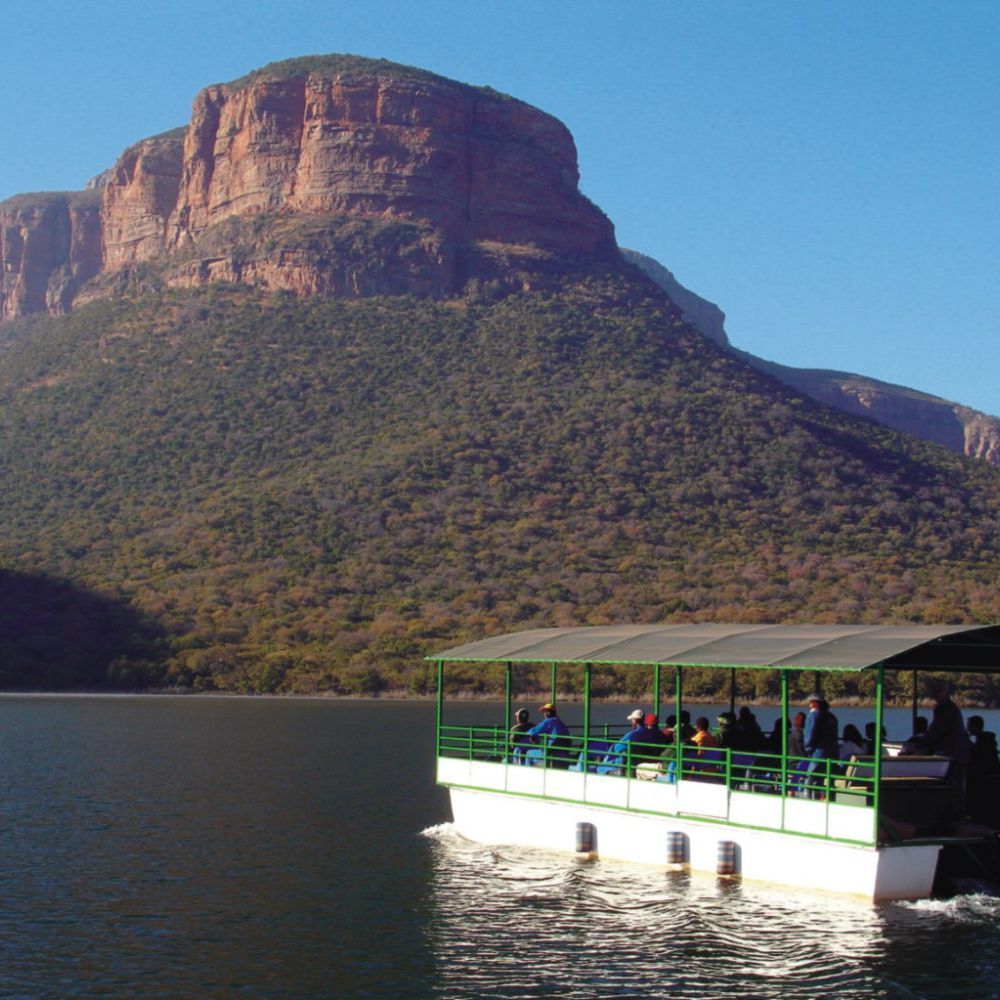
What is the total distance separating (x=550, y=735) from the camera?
25.7 m

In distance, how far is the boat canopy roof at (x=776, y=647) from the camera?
794 inches

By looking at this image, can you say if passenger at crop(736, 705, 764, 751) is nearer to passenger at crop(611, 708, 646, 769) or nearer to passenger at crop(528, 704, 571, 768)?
passenger at crop(611, 708, 646, 769)

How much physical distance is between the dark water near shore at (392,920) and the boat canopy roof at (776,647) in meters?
3.24

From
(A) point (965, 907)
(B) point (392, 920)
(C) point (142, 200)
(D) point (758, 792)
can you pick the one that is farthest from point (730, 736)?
(C) point (142, 200)

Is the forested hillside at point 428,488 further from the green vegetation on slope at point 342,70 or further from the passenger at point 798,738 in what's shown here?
the passenger at point 798,738

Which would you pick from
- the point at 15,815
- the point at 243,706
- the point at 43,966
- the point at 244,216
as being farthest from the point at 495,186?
the point at 43,966

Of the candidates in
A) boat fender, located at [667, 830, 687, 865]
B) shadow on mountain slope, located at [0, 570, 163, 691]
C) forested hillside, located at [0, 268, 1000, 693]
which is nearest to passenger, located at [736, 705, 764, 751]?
boat fender, located at [667, 830, 687, 865]

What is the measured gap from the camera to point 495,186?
433 ft

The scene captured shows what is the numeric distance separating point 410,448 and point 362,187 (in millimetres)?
42006

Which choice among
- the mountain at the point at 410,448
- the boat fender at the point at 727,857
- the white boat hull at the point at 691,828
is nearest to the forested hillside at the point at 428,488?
A: the mountain at the point at 410,448

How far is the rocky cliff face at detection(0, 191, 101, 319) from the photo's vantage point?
169 metres

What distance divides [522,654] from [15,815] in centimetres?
1336

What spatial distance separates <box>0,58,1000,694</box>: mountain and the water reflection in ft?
166

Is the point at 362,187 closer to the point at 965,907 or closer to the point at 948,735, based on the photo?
the point at 948,735
